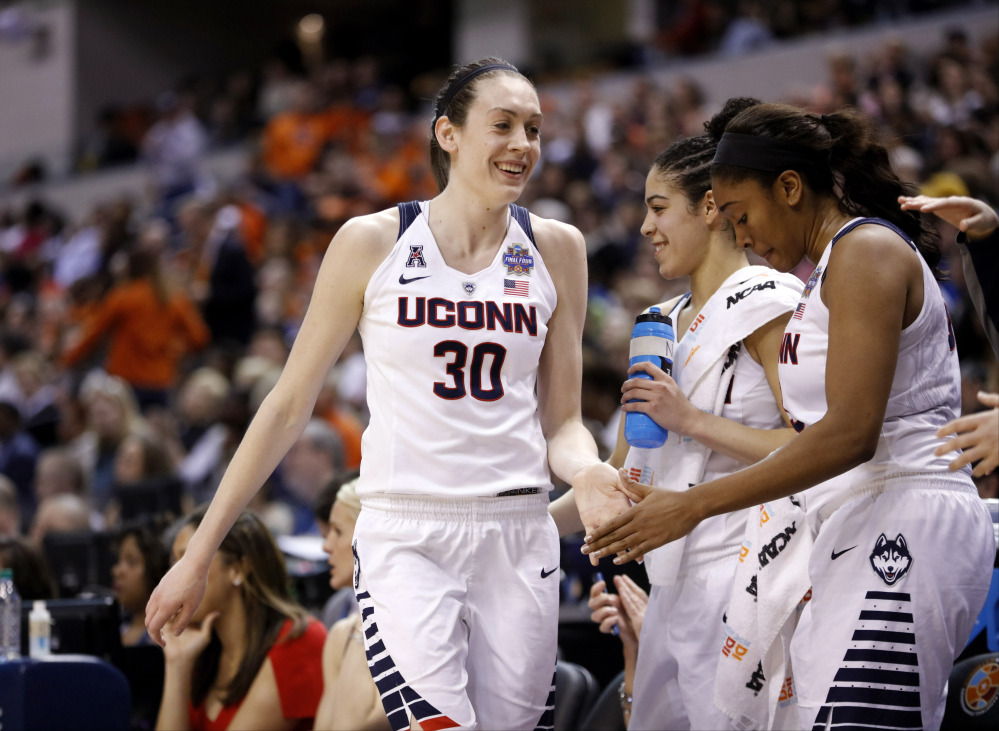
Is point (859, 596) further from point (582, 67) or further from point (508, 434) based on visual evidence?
point (582, 67)

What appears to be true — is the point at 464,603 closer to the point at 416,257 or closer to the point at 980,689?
the point at 416,257

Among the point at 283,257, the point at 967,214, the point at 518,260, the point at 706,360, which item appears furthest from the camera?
the point at 283,257

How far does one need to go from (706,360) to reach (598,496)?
602 mm

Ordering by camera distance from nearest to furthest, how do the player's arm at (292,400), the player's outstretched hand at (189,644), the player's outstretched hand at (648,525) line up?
the player's outstretched hand at (648,525) < the player's arm at (292,400) < the player's outstretched hand at (189,644)

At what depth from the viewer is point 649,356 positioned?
9.72 ft

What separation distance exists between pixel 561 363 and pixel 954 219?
96cm

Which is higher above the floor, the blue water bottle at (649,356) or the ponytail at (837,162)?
the ponytail at (837,162)

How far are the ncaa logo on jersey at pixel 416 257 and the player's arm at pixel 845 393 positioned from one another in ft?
2.46

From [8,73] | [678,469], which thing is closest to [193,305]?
[678,469]

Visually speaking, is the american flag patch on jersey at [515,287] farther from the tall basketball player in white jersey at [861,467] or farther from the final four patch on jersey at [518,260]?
the tall basketball player in white jersey at [861,467]

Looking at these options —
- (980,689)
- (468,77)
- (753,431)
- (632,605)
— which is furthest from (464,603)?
(980,689)

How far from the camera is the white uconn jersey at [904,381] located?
8.23ft

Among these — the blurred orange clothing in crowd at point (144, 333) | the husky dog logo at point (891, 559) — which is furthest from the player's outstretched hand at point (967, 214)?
the blurred orange clothing in crowd at point (144, 333)

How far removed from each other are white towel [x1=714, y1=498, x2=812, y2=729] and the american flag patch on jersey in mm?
780
